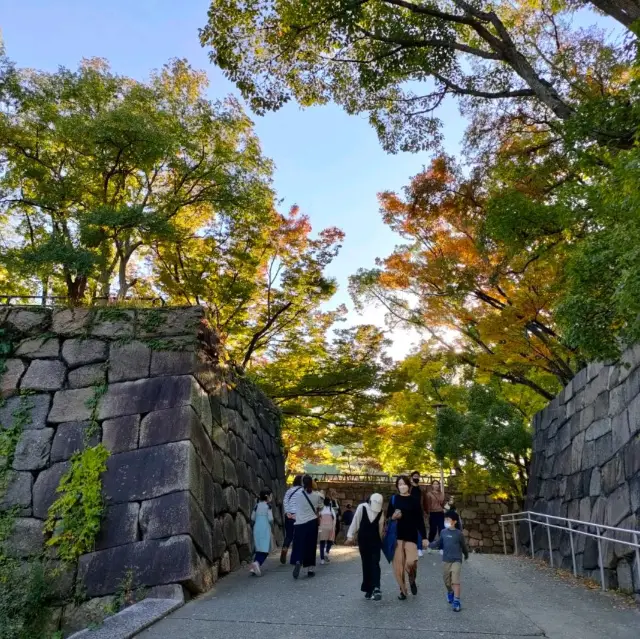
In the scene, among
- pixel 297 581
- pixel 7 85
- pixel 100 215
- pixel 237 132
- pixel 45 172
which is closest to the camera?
pixel 297 581

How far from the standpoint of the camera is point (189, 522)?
20.8 ft

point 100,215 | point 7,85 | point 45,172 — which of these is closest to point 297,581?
point 100,215

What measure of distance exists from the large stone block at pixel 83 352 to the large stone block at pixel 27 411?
2.22ft

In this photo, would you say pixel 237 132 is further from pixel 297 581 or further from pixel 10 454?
pixel 297 581

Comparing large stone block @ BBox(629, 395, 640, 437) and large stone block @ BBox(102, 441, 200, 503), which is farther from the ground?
large stone block @ BBox(629, 395, 640, 437)

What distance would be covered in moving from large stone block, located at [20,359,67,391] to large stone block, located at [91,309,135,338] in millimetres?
755

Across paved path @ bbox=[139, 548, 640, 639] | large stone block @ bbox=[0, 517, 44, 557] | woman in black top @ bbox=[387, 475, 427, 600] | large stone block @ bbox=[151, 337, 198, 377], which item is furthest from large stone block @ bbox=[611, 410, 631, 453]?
large stone block @ bbox=[0, 517, 44, 557]

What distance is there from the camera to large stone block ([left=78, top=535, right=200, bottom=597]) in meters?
5.94

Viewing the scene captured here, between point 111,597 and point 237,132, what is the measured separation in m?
10.3

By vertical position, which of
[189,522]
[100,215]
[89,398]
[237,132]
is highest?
[237,132]

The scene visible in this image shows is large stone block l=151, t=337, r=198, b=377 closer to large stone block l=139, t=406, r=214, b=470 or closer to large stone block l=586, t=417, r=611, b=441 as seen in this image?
large stone block l=139, t=406, r=214, b=470

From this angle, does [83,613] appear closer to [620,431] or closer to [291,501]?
[291,501]

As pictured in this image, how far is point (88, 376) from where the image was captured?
774cm

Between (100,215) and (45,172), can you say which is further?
(45,172)
